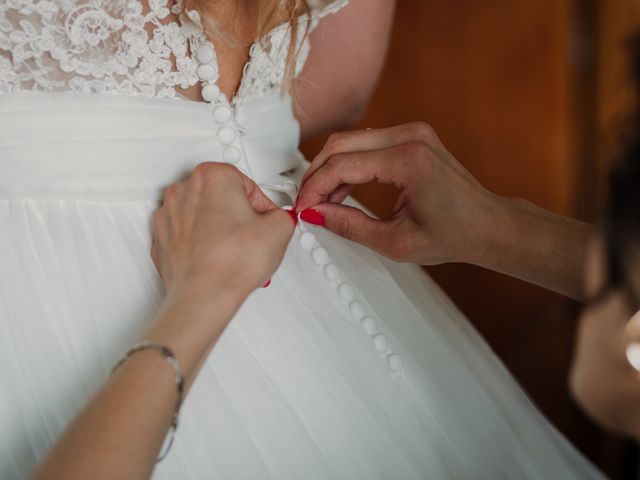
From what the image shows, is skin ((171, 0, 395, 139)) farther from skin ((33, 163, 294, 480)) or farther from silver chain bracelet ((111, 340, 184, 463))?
silver chain bracelet ((111, 340, 184, 463))

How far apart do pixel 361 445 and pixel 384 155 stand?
277 mm

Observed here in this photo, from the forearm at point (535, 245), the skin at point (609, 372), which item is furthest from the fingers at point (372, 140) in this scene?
the skin at point (609, 372)

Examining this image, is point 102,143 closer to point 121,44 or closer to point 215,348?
point 121,44

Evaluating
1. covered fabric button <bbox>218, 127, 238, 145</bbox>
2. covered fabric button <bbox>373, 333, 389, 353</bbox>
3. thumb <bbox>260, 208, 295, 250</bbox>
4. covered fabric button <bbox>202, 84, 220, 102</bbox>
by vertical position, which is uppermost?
covered fabric button <bbox>202, 84, 220, 102</bbox>

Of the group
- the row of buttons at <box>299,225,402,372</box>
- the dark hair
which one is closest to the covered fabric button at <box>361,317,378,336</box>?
the row of buttons at <box>299,225,402,372</box>

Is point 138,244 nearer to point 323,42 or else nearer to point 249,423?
point 249,423

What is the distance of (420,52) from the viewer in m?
1.84

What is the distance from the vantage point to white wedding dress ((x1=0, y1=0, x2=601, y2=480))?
2.18 ft

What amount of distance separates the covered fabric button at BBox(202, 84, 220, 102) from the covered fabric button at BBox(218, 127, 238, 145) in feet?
0.10

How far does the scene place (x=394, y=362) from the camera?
0.77 m

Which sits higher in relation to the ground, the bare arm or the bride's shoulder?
the bare arm

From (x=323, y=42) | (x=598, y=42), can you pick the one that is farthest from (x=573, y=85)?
(x=323, y=42)

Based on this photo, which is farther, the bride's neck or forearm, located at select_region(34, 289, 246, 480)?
the bride's neck

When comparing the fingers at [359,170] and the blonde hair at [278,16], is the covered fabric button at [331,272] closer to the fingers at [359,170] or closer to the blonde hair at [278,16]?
the fingers at [359,170]
